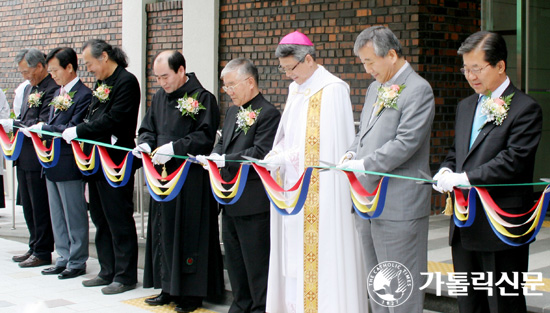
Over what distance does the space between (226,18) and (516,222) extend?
7051 mm

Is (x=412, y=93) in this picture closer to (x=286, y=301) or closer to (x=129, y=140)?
(x=286, y=301)

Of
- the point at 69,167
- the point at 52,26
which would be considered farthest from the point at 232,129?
the point at 52,26

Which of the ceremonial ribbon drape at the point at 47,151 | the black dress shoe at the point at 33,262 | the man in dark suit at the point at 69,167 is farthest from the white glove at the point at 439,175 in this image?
the black dress shoe at the point at 33,262

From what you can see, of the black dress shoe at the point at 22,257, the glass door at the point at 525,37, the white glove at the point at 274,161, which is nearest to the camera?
the white glove at the point at 274,161

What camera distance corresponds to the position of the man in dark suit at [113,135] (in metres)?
6.88

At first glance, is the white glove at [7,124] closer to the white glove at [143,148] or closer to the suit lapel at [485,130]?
the white glove at [143,148]

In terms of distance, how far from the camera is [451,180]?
4.25 metres

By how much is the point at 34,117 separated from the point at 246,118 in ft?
10.4

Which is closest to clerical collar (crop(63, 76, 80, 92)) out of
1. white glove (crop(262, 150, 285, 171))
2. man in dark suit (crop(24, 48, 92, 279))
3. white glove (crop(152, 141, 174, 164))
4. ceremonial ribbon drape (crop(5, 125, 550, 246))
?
man in dark suit (crop(24, 48, 92, 279))

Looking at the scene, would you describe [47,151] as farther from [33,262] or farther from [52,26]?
[52,26]

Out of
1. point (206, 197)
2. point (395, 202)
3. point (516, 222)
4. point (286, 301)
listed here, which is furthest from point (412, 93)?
point (206, 197)

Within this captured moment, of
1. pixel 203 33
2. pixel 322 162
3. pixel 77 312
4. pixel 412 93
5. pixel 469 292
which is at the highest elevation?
pixel 203 33

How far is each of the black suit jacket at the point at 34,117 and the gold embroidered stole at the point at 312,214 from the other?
11.5 feet

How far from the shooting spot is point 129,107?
6.90 m
